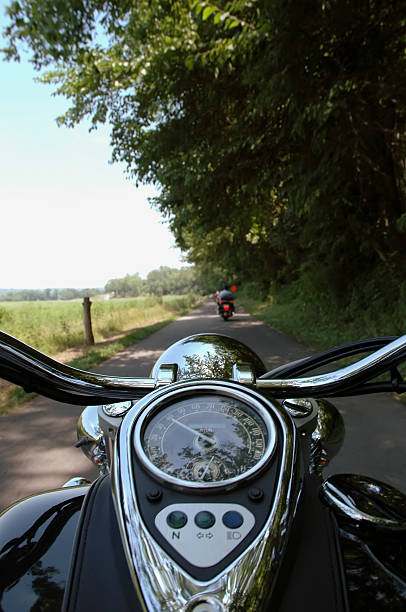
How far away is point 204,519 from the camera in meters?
0.63

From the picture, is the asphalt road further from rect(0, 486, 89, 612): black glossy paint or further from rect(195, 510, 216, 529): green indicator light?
rect(195, 510, 216, 529): green indicator light

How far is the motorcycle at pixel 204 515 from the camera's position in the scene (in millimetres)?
591

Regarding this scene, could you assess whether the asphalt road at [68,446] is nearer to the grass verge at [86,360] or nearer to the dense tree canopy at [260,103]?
the grass verge at [86,360]

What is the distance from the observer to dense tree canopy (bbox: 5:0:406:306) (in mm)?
5078

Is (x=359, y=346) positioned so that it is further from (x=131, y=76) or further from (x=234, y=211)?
(x=234, y=211)

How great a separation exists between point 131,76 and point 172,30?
1063 millimetres

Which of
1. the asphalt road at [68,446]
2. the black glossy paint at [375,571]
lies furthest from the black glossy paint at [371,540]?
the asphalt road at [68,446]

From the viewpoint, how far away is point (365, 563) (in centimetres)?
73

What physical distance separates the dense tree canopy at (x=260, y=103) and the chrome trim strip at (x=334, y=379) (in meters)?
4.67

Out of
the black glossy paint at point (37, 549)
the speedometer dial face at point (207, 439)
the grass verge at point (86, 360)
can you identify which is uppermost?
the speedometer dial face at point (207, 439)

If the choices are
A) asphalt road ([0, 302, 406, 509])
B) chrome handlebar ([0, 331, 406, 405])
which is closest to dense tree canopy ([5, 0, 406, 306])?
asphalt road ([0, 302, 406, 509])

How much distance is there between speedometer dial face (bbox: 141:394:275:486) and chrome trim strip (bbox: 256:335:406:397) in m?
0.20

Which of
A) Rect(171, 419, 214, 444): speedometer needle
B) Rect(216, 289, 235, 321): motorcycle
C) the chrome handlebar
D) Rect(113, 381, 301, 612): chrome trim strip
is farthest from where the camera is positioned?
Rect(216, 289, 235, 321): motorcycle

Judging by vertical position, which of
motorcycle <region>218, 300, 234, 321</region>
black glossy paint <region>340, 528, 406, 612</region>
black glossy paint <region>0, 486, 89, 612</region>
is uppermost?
black glossy paint <region>0, 486, 89, 612</region>
